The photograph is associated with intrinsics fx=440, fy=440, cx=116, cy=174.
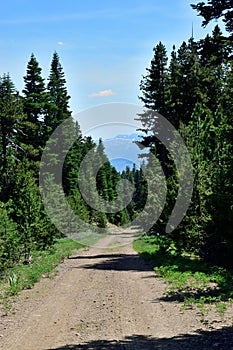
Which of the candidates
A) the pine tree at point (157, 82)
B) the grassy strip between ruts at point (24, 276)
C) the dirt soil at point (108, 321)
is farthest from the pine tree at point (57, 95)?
the dirt soil at point (108, 321)

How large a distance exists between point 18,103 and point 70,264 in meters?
13.1

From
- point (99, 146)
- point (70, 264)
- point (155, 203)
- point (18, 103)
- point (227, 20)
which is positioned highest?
point (99, 146)

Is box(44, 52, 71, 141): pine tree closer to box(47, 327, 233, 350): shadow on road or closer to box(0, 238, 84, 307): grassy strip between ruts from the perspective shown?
box(0, 238, 84, 307): grassy strip between ruts

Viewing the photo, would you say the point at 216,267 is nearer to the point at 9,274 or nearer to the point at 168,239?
the point at 168,239

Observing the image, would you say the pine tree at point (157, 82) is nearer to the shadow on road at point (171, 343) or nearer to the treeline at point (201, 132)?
the treeline at point (201, 132)

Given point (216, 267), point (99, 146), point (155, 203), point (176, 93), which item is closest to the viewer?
point (216, 267)

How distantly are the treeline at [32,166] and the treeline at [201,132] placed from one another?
25.0ft

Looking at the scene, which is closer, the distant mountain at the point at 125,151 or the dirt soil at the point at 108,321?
the dirt soil at the point at 108,321

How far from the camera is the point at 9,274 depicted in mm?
20922

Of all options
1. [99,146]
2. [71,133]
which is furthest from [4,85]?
[99,146]

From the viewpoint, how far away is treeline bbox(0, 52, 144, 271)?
80.9 feet

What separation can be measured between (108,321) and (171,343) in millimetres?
2691

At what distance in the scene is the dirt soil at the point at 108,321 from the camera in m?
9.63

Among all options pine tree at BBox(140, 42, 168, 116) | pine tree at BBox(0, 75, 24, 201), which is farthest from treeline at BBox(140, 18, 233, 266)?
pine tree at BBox(0, 75, 24, 201)
